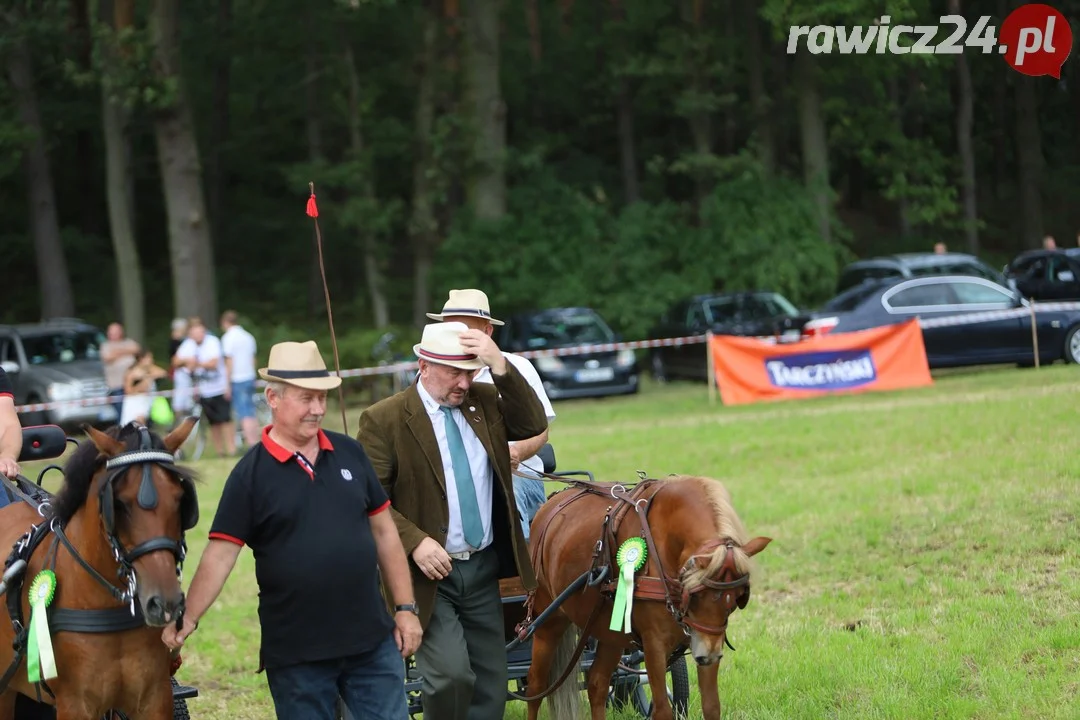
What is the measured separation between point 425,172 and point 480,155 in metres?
1.41

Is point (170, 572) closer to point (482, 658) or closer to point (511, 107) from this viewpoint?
point (482, 658)

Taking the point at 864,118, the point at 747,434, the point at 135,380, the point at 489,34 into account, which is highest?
the point at 489,34

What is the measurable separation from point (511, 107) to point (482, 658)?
34.7m

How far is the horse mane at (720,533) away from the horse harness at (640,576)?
0.02 m

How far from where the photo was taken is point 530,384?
21.4 feet

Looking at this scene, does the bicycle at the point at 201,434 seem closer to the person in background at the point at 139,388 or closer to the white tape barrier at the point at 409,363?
the white tape barrier at the point at 409,363

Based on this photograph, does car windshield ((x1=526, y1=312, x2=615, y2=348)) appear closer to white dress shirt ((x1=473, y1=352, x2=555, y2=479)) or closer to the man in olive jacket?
white dress shirt ((x1=473, y1=352, x2=555, y2=479))

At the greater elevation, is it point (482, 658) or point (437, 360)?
point (437, 360)

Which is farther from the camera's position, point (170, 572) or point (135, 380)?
point (135, 380)

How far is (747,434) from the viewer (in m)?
16.5

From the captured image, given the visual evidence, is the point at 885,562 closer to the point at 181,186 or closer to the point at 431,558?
the point at 431,558

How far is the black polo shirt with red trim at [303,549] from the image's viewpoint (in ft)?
16.8

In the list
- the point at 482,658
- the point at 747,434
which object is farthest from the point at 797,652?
the point at 747,434

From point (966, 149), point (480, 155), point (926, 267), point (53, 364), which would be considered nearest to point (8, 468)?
point (53, 364)
